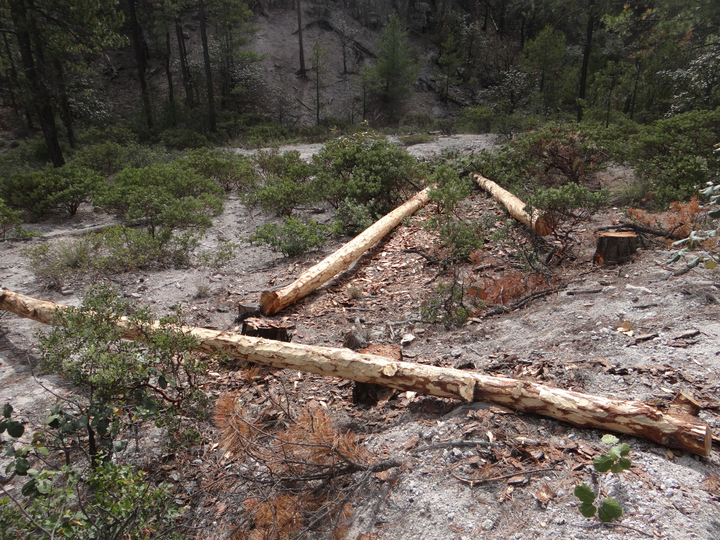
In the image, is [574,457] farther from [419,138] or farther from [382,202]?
[419,138]

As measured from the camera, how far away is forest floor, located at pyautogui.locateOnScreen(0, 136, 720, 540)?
2.09 meters

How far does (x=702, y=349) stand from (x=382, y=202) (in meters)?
6.57

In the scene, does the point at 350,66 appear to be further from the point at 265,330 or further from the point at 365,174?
the point at 265,330

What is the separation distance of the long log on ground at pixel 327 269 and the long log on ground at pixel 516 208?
6.14ft

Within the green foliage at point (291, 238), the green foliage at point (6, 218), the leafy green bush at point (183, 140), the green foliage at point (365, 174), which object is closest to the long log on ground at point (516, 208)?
the green foliage at point (365, 174)

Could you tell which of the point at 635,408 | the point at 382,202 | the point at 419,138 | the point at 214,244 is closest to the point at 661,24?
the point at 419,138

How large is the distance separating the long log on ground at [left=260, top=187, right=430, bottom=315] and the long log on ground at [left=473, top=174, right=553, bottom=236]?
1.87 m

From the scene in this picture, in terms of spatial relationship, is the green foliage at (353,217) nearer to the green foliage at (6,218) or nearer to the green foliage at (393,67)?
the green foliage at (6,218)

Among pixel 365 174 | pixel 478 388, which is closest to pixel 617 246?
pixel 478 388

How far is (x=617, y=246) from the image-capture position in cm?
504

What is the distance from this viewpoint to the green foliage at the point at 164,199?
25.1ft

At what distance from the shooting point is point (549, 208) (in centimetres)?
563

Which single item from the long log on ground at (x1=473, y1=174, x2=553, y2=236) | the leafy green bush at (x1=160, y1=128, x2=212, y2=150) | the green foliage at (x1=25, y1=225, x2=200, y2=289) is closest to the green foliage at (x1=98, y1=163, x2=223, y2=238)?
the green foliage at (x1=25, y1=225, x2=200, y2=289)

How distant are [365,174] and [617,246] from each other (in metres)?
5.00
